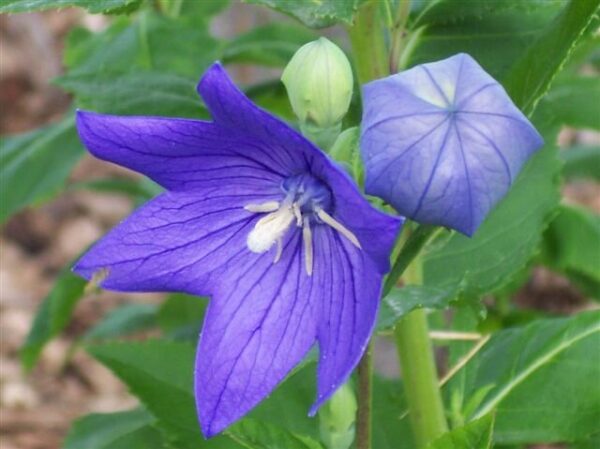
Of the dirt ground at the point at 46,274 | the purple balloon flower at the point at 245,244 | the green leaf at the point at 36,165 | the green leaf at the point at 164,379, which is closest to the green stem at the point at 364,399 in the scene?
the purple balloon flower at the point at 245,244

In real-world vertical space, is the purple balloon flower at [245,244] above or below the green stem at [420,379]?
above

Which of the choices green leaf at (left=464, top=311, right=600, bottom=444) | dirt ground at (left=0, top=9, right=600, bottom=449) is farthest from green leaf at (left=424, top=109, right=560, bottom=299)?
dirt ground at (left=0, top=9, right=600, bottom=449)

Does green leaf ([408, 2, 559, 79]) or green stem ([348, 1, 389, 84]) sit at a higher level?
green stem ([348, 1, 389, 84])

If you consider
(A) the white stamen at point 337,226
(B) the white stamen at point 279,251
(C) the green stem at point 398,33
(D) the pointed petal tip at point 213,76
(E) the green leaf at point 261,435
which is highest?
(D) the pointed petal tip at point 213,76

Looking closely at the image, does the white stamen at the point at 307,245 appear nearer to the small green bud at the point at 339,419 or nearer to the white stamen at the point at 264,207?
the white stamen at the point at 264,207

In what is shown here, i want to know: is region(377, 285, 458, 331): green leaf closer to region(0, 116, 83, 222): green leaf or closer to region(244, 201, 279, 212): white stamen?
region(244, 201, 279, 212): white stamen

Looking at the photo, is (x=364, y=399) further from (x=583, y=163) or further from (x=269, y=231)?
(x=583, y=163)

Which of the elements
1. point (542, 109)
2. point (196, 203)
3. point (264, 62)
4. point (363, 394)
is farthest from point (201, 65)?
point (363, 394)
